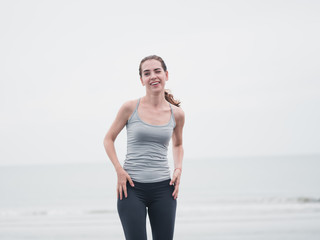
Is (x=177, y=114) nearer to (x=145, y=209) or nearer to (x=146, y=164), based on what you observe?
(x=146, y=164)

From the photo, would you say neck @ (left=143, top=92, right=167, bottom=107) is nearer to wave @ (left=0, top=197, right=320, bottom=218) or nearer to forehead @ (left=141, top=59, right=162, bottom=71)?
forehead @ (left=141, top=59, right=162, bottom=71)

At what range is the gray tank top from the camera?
7.29 ft

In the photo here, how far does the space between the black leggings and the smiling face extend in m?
0.62

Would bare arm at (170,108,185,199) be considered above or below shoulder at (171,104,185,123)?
below

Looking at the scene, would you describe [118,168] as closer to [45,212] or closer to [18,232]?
[18,232]

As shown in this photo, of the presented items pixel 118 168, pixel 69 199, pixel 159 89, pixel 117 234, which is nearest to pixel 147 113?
pixel 159 89

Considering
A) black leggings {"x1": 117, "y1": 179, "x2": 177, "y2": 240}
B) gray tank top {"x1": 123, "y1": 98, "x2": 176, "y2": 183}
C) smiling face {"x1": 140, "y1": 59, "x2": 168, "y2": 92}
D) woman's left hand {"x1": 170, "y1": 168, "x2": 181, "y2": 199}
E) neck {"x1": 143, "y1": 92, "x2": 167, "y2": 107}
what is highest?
smiling face {"x1": 140, "y1": 59, "x2": 168, "y2": 92}

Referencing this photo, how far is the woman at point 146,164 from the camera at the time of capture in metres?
2.19

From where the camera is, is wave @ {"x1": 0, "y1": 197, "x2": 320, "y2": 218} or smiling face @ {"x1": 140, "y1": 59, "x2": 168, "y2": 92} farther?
wave @ {"x1": 0, "y1": 197, "x2": 320, "y2": 218}

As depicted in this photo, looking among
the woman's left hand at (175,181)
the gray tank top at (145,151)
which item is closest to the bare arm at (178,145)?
the woman's left hand at (175,181)

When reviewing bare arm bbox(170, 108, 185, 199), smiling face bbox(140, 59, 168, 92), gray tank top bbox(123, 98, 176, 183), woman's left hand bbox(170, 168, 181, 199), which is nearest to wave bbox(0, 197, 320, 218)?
bare arm bbox(170, 108, 185, 199)

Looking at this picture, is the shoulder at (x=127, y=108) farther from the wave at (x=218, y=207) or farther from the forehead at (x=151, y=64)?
the wave at (x=218, y=207)

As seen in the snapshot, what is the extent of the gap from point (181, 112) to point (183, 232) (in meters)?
5.33

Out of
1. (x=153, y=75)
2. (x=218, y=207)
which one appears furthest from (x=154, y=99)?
(x=218, y=207)
